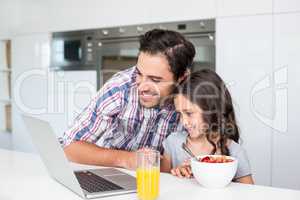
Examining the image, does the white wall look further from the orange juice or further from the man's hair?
the orange juice

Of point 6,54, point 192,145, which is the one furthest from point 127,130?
point 6,54

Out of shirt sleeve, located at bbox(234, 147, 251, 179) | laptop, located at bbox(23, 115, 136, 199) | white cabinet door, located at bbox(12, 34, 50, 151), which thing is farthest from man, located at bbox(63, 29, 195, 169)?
white cabinet door, located at bbox(12, 34, 50, 151)

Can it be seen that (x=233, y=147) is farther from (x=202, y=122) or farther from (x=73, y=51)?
(x=73, y=51)

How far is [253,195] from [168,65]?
2.11 ft

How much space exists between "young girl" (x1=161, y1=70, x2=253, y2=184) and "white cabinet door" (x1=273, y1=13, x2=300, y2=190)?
93 centimetres

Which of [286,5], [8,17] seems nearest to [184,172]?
[286,5]

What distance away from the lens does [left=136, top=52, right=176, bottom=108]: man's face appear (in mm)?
1553

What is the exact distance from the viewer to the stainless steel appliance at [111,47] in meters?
2.78

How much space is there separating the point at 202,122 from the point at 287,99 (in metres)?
1.08

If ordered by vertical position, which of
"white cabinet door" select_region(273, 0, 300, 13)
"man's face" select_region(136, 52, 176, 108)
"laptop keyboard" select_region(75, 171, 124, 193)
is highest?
"white cabinet door" select_region(273, 0, 300, 13)

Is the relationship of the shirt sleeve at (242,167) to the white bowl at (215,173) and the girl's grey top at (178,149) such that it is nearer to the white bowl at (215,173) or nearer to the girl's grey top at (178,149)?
the girl's grey top at (178,149)

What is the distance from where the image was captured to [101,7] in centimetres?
325

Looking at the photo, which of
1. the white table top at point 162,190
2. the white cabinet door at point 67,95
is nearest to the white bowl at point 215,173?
the white table top at point 162,190

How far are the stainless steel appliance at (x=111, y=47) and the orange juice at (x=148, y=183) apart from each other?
1746 millimetres
